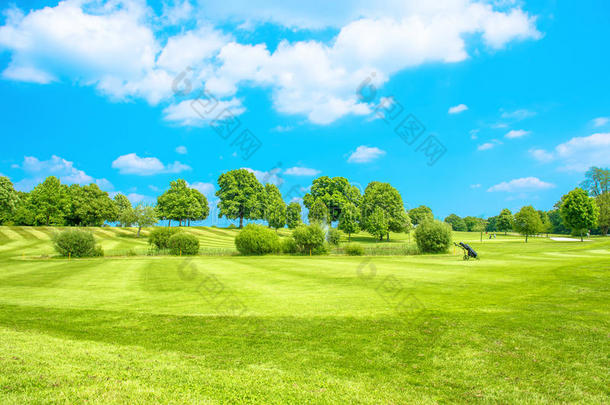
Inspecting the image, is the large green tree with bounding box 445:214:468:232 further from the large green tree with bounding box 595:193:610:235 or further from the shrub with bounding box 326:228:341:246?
the shrub with bounding box 326:228:341:246

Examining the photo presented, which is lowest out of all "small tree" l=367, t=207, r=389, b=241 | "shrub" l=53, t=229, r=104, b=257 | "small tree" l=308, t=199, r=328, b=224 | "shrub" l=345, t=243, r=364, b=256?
"shrub" l=345, t=243, r=364, b=256

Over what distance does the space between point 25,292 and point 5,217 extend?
79.0m

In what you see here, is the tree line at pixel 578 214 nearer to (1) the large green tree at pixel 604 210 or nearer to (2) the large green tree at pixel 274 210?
(1) the large green tree at pixel 604 210

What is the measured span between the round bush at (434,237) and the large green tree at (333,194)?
86.5 ft

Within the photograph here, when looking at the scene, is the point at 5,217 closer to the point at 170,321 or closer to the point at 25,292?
the point at 25,292

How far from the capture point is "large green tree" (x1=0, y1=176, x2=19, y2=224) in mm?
67956

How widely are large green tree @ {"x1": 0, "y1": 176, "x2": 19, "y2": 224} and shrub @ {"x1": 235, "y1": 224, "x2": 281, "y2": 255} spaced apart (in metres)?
58.7

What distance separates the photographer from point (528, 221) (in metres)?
70.4

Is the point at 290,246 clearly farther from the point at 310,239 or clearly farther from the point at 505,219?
the point at 505,219

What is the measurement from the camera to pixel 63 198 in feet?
247

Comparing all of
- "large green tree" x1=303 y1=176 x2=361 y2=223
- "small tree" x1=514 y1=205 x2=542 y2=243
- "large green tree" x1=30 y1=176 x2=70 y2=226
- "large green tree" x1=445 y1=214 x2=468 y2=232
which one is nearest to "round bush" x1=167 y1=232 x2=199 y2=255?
"large green tree" x1=303 y1=176 x2=361 y2=223

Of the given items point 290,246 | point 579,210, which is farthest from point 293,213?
point 579,210

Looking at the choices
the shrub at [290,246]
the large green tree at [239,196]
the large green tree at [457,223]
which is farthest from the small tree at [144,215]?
the large green tree at [457,223]

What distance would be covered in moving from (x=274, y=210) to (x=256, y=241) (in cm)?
3830
